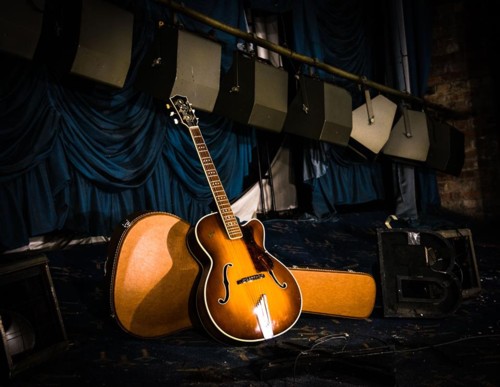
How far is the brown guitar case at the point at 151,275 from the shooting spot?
6.23 ft

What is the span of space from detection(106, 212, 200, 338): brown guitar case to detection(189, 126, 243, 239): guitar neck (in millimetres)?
252

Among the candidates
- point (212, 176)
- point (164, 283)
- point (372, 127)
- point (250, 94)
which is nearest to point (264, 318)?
point (164, 283)

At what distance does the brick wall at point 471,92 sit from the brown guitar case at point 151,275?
193 inches

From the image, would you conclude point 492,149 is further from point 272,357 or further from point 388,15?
point 272,357

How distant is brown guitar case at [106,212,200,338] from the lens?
190 cm

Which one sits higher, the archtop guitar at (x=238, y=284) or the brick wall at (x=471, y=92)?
the brick wall at (x=471, y=92)

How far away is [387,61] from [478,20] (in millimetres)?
1637

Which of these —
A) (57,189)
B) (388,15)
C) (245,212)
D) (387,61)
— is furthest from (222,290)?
(388,15)

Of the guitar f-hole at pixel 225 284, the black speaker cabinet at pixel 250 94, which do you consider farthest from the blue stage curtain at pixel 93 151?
the guitar f-hole at pixel 225 284

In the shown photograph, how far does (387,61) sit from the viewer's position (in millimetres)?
5266

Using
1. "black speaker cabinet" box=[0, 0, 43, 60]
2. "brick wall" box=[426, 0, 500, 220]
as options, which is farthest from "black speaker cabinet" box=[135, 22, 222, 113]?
"brick wall" box=[426, 0, 500, 220]

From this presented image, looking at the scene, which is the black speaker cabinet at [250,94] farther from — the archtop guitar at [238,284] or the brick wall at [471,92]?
the brick wall at [471,92]

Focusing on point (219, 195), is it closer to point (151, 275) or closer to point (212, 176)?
point (212, 176)

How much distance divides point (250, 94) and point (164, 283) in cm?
189
